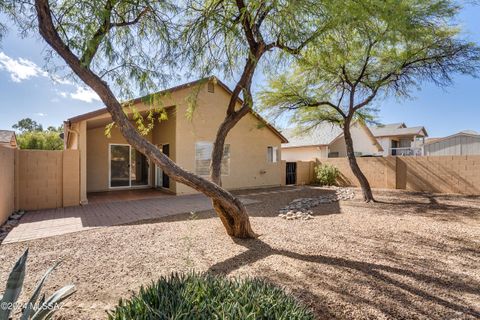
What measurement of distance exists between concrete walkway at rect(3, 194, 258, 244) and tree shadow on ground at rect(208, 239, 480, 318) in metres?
3.97

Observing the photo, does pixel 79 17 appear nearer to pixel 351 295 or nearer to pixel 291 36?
pixel 291 36

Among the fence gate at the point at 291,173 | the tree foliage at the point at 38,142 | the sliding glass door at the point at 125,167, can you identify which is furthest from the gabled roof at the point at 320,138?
the tree foliage at the point at 38,142

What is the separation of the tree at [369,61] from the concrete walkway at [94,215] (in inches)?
196

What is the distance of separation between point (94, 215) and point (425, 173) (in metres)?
14.5

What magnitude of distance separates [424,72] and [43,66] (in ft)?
37.4

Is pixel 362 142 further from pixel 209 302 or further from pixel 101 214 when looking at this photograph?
pixel 209 302

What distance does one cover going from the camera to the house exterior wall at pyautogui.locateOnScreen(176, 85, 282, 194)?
11492mm

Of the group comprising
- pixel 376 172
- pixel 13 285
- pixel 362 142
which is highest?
pixel 362 142

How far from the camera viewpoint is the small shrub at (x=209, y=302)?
1.73m

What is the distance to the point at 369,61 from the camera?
31.0ft

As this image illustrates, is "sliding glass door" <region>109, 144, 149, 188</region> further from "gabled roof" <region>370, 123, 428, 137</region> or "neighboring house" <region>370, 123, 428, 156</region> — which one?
"neighboring house" <region>370, 123, 428, 156</region>

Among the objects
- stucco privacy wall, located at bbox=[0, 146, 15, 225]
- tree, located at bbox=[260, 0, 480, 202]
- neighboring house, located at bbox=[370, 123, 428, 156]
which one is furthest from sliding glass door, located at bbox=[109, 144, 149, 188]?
neighboring house, located at bbox=[370, 123, 428, 156]

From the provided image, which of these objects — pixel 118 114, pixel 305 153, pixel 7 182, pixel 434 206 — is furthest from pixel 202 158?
pixel 305 153

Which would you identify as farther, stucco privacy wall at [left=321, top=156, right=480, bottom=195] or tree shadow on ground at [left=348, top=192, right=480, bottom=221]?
stucco privacy wall at [left=321, top=156, right=480, bottom=195]
